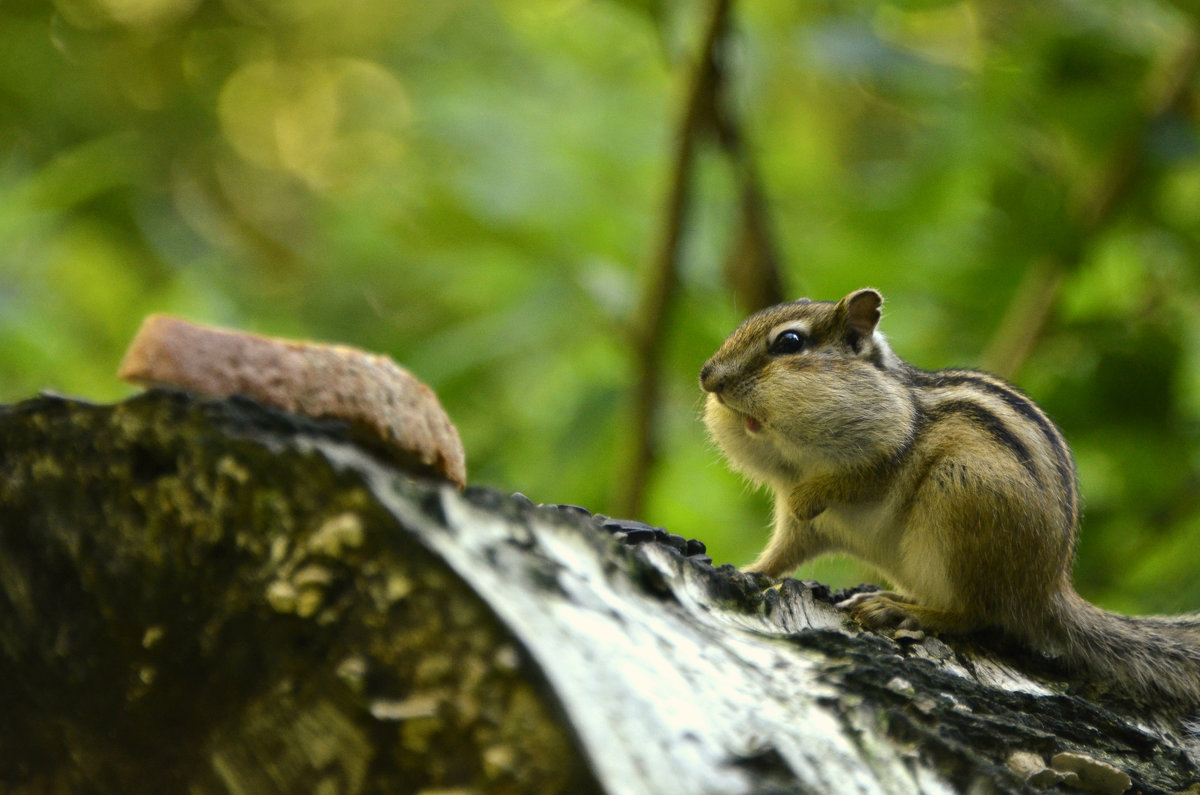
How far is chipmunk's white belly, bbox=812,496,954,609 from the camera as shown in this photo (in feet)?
7.61

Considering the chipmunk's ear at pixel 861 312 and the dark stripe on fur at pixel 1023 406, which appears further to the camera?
the chipmunk's ear at pixel 861 312

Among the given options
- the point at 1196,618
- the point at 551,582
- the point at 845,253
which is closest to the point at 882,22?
the point at 845,253

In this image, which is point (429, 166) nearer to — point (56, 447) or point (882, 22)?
point (882, 22)

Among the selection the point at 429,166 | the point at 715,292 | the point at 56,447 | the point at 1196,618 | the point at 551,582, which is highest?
the point at 429,166

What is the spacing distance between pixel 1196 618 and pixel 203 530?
7.01 feet

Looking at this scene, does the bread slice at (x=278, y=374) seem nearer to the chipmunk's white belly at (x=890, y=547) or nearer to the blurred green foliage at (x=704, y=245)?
the chipmunk's white belly at (x=890, y=547)

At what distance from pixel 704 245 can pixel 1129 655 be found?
2.23 m

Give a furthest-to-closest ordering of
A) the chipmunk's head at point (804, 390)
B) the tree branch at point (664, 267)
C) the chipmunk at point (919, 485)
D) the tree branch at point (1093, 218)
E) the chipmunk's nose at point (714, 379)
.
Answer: the tree branch at point (1093, 218) → the tree branch at point (664, 267) → the chipmunk's nose at point (714, 379) → the chipmunk's head at point (804, 390) → the chipmunk at point (919, 485)

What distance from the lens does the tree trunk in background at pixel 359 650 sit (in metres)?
1.10

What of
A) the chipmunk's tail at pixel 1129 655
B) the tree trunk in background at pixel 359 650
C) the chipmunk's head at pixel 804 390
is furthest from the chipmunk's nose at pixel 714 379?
the tree trunk in background at pixel 359 650

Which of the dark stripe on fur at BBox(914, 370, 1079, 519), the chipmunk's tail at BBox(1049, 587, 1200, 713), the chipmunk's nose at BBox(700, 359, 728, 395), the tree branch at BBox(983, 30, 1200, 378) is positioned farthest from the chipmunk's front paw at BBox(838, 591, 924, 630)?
the tree branch at BBox(983, 30, 1200, 378)

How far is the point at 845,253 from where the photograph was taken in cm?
379

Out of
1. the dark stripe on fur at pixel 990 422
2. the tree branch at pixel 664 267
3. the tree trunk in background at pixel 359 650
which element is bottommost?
the tree trunk in background at pixel 359 650

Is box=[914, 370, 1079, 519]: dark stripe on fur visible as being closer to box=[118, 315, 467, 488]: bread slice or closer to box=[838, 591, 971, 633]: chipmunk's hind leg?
box=[838, 591, 971, 633]: chipmunk's hind leg
